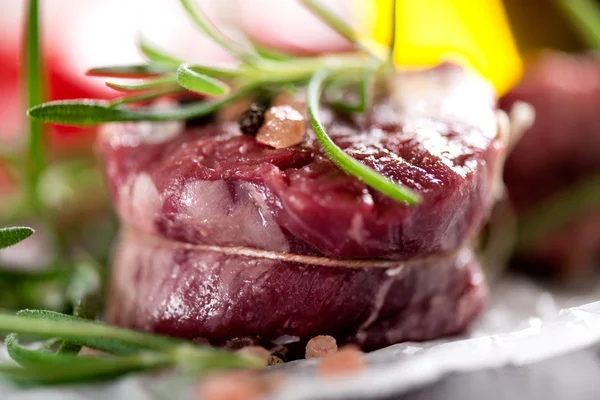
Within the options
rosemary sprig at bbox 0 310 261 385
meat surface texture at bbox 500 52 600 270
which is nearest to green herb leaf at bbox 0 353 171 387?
rosemary sprig at bbox 0 310 261 385

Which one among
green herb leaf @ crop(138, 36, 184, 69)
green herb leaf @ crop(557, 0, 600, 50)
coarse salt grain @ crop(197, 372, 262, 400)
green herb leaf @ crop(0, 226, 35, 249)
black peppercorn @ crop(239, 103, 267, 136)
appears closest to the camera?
coarse salt grain @ crop(197, 372, 262, 400)

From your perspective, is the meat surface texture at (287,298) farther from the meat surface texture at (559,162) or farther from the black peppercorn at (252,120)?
the meat surface texture at (559,162)

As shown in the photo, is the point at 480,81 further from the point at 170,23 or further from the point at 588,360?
the point at 170,23

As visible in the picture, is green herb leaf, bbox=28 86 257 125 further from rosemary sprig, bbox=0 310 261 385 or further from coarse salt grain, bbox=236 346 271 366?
coarse salt grain, bbox=236 346 271 366

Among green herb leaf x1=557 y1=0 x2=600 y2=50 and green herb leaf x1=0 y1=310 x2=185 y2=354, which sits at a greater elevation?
green herb leaf x1=557 y1=0 x2=600 y2=50

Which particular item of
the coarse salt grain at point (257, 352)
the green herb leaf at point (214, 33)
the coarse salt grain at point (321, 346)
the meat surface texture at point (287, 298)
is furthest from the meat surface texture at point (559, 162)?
the coarse salt grain at point (257, 352)

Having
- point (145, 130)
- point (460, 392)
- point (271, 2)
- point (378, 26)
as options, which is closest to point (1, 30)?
point (271, 2)
